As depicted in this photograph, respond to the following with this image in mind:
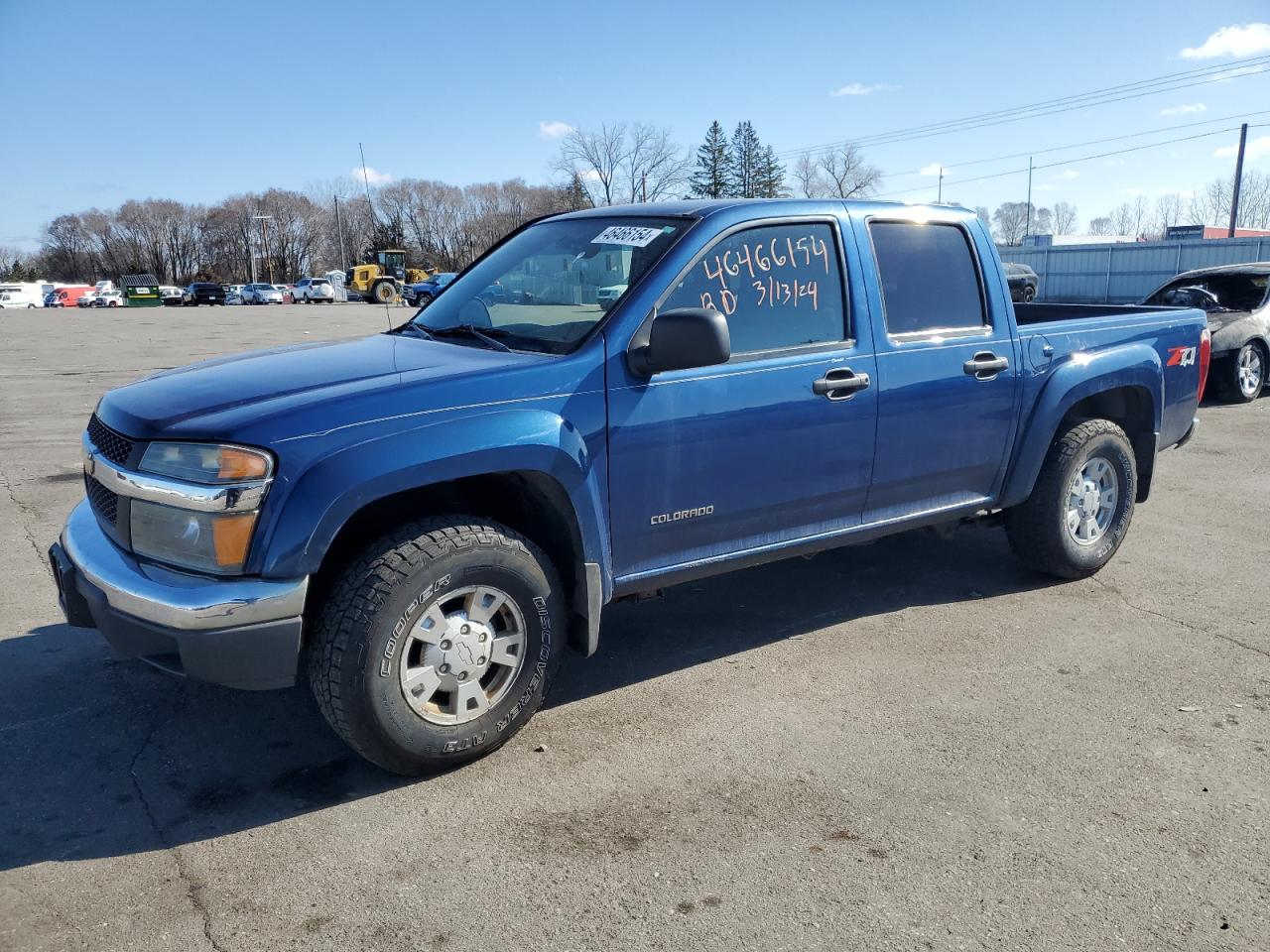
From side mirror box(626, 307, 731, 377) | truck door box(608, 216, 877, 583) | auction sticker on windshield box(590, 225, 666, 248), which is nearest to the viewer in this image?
side mirror box(626, 307, 731, 377)

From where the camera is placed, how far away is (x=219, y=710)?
3.75m

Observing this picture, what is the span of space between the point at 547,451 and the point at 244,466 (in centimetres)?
94

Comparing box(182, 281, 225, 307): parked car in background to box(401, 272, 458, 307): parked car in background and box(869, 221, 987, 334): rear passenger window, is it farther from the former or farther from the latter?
box(869, 221, 987, 334): rear passenger window

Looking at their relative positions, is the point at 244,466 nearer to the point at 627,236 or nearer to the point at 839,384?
the point at 627,236

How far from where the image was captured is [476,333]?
394 centimetres

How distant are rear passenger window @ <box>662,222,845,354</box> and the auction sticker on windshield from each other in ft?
0.80

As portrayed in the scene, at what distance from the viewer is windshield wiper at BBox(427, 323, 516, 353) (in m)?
3.76

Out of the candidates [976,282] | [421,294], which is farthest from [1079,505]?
[421,294]

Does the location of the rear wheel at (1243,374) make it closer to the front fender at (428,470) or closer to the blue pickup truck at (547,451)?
the blue pickup truck at (547,451)

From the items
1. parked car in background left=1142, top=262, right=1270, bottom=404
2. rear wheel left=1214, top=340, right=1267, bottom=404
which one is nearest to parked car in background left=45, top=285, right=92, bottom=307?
parked car in background left=1142, top=262, right=1270, bottom=404

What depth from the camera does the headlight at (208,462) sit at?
2.87 metres

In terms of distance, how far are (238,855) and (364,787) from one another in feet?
1.55

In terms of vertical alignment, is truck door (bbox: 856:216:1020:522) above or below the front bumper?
above

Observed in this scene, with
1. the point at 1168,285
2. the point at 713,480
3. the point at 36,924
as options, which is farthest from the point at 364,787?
the point at 1168,285
